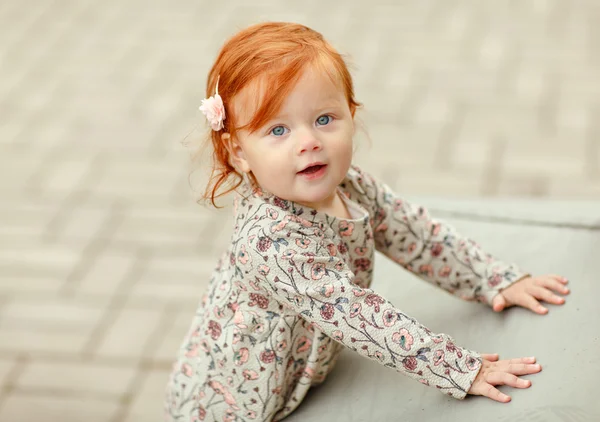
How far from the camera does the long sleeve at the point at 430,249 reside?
1.38m

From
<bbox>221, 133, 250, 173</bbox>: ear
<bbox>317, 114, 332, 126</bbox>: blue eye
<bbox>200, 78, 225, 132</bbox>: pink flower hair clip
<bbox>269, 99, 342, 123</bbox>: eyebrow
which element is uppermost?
<bbox>269, 99, 342, 123</bbox>: eyebrow

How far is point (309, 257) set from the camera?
1.15m

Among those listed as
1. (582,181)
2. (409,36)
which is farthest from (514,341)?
(409,36)

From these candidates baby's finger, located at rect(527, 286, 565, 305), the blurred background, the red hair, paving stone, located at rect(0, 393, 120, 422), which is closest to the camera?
the red hair

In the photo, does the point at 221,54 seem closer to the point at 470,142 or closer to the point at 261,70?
the point at 261,70

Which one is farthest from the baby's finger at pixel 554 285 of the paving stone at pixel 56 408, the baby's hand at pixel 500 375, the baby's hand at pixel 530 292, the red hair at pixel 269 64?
the paving stone at pixel 56 408

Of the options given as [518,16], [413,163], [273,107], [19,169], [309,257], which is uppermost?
[273,107]

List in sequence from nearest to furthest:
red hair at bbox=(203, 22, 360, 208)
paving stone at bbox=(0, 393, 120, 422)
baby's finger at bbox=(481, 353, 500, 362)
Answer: red hair at bbox=(203, 22, 360, 208) → baby's finger at bbox=(481, 353, 500, 362) → paving stone at bbox=(0, 393, 120, 422)

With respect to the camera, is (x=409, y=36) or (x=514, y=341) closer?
(x=514, y=341)

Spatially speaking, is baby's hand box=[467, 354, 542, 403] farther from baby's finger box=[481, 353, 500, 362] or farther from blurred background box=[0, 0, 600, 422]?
blurred background box=[0, 0, 600, 422]

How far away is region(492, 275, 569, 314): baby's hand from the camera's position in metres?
1.33

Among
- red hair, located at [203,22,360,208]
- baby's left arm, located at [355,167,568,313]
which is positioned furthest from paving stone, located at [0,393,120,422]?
red hair, located at [203,22,360,208]

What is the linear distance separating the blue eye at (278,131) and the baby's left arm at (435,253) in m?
0.26

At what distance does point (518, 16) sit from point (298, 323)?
8.24 ft
